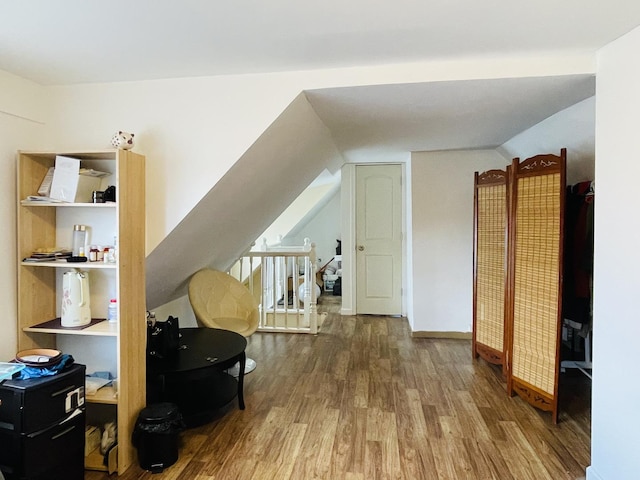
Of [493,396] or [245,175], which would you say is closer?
[245,175]

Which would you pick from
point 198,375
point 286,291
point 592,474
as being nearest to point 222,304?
point 286,291

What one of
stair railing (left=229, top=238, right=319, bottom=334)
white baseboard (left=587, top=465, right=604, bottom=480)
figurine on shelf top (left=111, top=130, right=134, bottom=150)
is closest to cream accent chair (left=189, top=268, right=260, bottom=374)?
stair railing (left=229, top=238, right=319, bottom=334)

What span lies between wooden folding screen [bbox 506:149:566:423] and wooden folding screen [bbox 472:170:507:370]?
8.1 inches

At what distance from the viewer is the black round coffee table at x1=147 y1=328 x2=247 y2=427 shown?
7.50 ft

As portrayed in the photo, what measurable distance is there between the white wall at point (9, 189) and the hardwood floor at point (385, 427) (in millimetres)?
922

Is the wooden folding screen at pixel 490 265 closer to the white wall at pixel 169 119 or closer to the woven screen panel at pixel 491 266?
the woven screen panel at pixel 491 266

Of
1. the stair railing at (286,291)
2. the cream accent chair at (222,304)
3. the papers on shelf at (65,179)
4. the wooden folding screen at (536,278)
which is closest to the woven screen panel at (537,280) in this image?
the wooden folding screen at (536,278)

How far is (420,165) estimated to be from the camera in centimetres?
424

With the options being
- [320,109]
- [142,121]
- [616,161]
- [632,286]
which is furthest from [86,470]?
[616,161]

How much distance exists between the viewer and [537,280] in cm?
262

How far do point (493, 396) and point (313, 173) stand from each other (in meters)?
2.62

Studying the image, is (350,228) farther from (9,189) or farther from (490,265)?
(9,189)

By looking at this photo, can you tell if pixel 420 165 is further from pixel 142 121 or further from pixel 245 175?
pixel 142 121

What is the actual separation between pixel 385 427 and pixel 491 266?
171 cm
